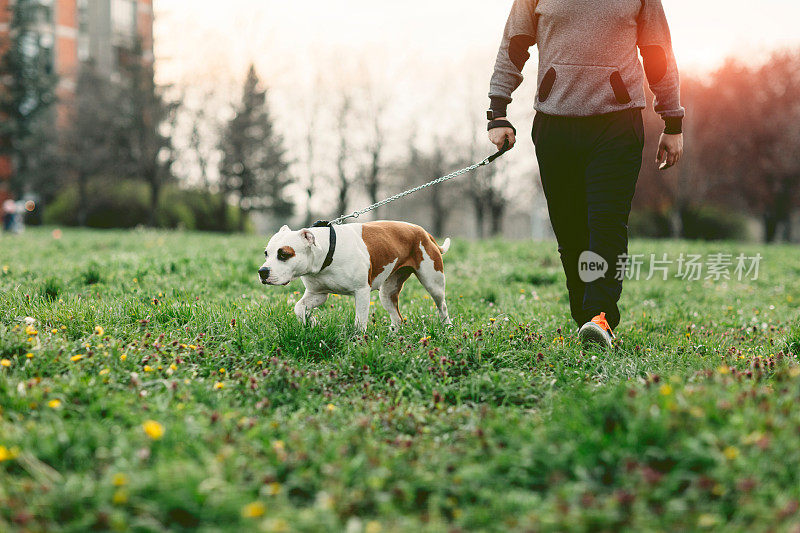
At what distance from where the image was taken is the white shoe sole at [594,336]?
3.90m

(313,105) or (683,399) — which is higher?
(313,105)

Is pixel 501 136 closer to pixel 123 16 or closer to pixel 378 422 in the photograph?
pixel 378 422

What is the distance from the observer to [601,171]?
4.11 metres

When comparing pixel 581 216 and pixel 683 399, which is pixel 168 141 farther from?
pixel 683 399

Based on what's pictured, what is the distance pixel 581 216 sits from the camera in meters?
4.50

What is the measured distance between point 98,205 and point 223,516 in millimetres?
31861

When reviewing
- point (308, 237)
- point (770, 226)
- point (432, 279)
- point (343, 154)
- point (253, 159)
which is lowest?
point (770, 226)

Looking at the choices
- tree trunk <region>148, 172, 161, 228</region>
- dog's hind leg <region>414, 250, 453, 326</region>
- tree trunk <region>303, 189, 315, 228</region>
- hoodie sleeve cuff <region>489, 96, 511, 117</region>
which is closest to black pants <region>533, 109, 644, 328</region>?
hoodie sleeve cuff <region>489, 96, 511, 117</region>

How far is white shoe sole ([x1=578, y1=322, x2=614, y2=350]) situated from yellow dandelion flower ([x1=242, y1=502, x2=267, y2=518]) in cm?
256

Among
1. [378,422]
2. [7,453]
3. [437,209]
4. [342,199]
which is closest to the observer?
[7,453]

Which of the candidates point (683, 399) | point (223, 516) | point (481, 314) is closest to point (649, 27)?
point (481, 314)

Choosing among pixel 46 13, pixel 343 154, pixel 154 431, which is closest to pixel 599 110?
pixel 154 431

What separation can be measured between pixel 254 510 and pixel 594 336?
2645 mm

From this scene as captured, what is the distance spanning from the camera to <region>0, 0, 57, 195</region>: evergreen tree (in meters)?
30.2
